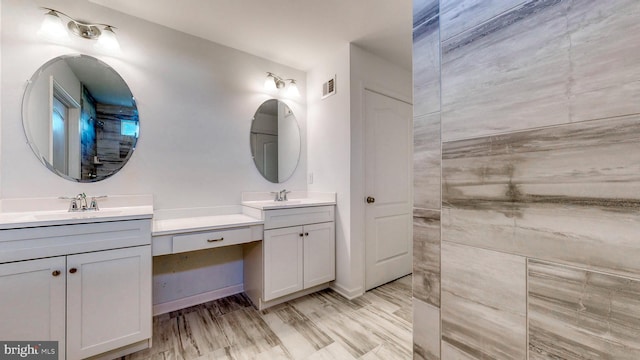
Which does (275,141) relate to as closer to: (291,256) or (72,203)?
(291,256)

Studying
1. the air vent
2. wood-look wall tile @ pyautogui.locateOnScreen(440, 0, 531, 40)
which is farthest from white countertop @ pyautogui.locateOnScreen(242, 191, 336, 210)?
wood-look wall tile @ pyautogui.locateOnScreen(440, 0, 531, 40)

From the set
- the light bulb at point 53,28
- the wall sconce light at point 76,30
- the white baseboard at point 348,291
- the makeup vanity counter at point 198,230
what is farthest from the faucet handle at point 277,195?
the light bulb at point 53,28

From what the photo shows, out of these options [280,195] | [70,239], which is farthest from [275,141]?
[70,239]

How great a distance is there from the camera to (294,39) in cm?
226

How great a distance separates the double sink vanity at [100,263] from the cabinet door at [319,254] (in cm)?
21

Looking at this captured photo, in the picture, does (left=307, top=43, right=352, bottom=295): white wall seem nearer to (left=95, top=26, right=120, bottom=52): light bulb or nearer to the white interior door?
the white interior door

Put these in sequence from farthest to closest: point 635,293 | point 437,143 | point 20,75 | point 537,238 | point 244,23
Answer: point 244,23, point 20,75, point 437,143, point 537,238, point 635,293

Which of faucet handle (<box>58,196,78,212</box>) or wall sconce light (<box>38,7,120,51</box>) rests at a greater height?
wall sconce light (<box>38,7,120,51</box>)

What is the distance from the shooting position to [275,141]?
2.68 m

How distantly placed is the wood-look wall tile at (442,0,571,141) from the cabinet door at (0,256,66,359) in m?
2.04

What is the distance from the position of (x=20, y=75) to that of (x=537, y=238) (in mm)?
2833

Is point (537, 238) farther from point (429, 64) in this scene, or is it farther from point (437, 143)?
point (429, 64)

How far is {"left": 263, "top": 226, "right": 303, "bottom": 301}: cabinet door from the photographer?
2.05 meters

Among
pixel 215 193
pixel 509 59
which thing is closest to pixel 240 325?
pixel 215 193
